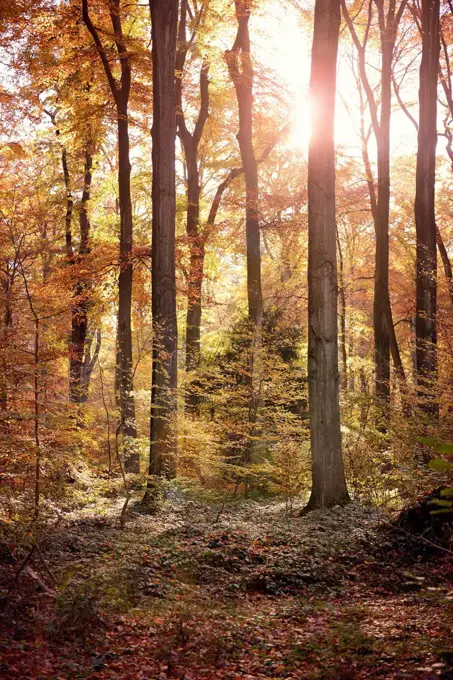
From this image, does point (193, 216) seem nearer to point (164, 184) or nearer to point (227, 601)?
point (164, 184)

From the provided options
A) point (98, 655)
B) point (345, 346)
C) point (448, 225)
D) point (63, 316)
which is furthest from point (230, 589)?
point (448, 225)

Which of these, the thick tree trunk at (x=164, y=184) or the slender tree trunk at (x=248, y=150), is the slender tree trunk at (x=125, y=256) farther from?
the slender tree trunk at (x=248, y=150)

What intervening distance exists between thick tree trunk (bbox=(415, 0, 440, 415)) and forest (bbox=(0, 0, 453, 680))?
54mm

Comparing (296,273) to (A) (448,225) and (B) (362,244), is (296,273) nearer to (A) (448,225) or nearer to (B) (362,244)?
(B) (362,244)

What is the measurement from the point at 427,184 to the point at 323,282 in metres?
5.07

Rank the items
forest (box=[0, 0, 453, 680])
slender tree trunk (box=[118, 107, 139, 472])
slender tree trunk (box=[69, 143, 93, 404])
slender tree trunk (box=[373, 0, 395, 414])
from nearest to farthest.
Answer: forest (box=[0, 0, 453, 680]) → slender tree trunk (box=[118, 107, 139, 472]) → slender tree trunk (box=[373, 0, 395, 414]) → slender tree trunk (box=[69, 143, 93, 404])

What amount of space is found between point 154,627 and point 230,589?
4.74ft

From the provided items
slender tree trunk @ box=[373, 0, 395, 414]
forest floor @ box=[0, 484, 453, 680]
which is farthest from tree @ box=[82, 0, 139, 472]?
slender tree trunk @ box=[373, 0, 395, 414]

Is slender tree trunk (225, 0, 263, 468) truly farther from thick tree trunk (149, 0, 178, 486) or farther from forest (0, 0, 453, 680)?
thick tree trunk (149, 0, 178, 486)

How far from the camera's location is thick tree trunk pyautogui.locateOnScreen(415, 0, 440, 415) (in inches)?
487

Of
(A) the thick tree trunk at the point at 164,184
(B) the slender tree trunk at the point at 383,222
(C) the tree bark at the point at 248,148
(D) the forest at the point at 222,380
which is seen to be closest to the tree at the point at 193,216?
(D) the forest at the point at 222,380

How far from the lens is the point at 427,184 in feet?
42.1

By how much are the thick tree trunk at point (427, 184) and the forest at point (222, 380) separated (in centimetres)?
5

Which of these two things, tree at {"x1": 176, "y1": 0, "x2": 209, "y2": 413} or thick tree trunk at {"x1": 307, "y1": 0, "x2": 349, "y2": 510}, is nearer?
thick tree trunk at {"x1": 307, "y1": 0, "x2": 349, "y2": 510}
